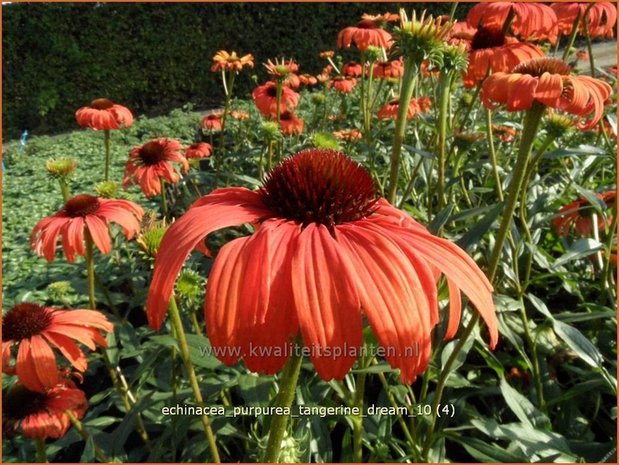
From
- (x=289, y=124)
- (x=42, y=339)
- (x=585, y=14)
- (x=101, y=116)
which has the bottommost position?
(x=42, y=339)

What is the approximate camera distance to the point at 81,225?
125 centimetres

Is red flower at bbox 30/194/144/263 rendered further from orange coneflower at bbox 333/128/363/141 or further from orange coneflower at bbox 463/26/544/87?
orange coneflower at bbox 333/128/363/141

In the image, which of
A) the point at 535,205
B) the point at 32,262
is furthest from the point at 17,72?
the point at 535,205

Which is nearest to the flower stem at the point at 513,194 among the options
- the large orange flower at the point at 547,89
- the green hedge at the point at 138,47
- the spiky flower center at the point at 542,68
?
the large orange flower at the point at 547,89

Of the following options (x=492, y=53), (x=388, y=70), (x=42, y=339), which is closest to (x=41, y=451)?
(x=42, y=339)

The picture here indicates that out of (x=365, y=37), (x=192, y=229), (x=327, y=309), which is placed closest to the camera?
(x=327, y=309)

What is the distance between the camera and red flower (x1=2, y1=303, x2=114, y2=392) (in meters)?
0.96

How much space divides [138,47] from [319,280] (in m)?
6.94

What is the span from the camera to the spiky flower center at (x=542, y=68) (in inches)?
36.4

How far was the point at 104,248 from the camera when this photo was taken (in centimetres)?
121

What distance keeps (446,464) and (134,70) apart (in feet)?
22.1

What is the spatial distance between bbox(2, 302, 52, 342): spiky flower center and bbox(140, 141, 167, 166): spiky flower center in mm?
859

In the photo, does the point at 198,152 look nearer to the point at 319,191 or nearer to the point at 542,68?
the point at 542,68

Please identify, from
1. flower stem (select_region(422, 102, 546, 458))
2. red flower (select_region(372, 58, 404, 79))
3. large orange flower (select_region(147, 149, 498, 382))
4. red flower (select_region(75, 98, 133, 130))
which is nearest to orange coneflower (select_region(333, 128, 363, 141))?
red flower (select_region(372, 58, 404, 79))
